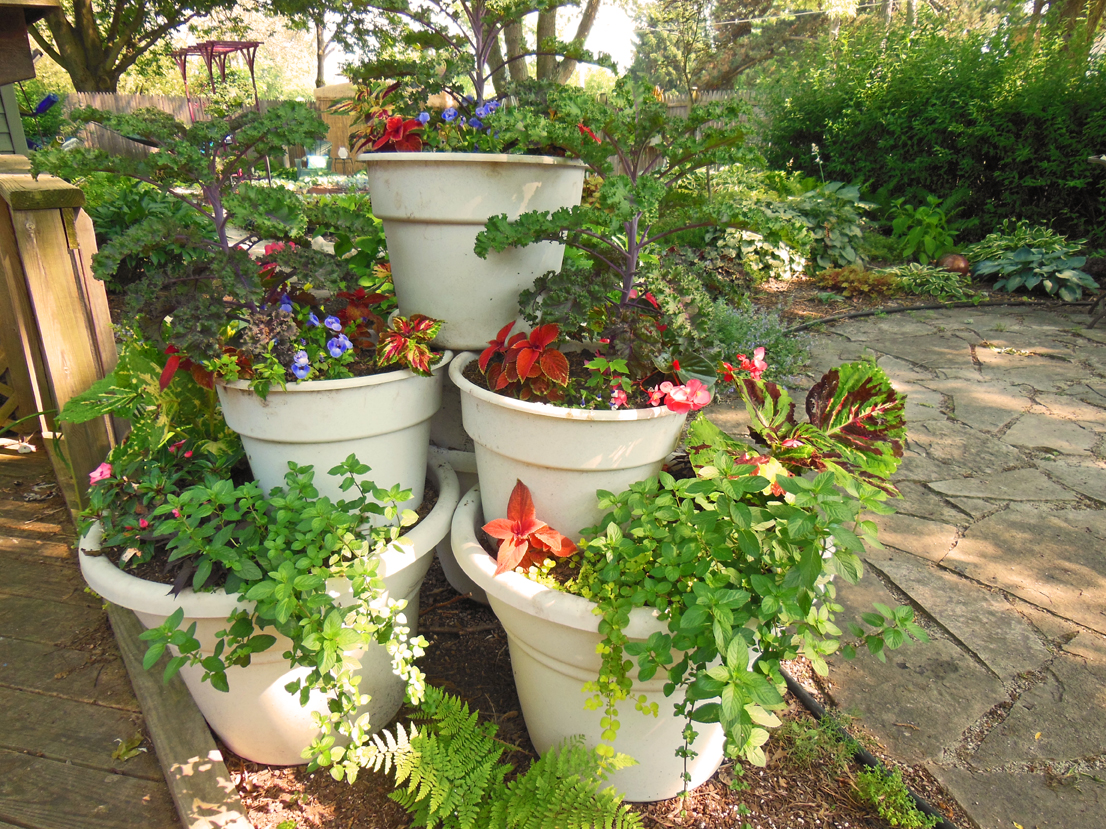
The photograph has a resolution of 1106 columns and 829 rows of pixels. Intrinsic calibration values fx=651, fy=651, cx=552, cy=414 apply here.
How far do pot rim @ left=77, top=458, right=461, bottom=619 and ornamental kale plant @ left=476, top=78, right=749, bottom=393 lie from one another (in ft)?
1.88

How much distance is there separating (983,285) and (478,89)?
5372 millimetres

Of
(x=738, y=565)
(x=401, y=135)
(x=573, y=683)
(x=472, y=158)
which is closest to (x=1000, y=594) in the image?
(x=738, y=565)

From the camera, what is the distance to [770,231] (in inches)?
52.4

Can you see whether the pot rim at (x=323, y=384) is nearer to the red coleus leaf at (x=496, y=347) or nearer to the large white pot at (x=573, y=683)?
the red coleus leaf at (x=496, y=347)

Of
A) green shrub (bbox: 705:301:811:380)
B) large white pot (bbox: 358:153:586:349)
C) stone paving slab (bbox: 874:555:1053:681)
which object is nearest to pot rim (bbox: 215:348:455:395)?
large white pot (bbox: 358:153:586:349)

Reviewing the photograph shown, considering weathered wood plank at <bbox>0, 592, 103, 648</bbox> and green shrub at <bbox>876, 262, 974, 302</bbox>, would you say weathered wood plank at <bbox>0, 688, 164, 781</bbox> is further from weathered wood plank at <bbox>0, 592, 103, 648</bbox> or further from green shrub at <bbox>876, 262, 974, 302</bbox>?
green shrub at <bbox>876, 262, 974, 302</bbox>

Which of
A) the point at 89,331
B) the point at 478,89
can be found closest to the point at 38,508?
the point at 89,331

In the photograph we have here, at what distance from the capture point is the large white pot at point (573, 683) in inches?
48.9

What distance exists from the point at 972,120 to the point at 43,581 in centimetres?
734

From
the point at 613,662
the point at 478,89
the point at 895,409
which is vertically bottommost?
the point at 613,662

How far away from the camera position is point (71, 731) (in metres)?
1.50

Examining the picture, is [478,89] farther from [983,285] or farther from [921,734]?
[983,285]

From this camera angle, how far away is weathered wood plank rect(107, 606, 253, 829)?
1314 millimetres

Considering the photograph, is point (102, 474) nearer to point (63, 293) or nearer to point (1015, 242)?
point (63, 293)
